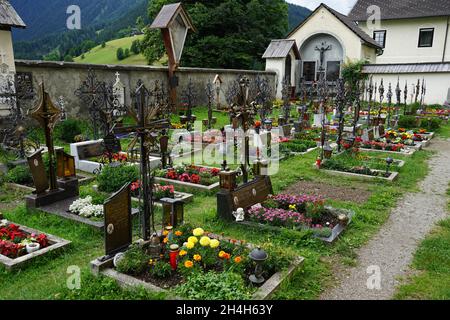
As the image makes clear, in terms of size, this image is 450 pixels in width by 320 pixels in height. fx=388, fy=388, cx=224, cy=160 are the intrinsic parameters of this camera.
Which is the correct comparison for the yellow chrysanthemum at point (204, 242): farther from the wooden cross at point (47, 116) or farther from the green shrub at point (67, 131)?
the green shrub at point (67, 131)

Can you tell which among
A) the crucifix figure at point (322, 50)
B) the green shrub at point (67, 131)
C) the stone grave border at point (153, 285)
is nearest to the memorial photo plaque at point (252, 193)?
the stone grave border at point (153, 285)

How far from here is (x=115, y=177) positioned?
8.85 m

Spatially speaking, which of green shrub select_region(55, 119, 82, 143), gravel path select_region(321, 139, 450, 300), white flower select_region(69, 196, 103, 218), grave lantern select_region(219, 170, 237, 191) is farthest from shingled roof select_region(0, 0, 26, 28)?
gravel path select_region(321, 139, 450, 300)

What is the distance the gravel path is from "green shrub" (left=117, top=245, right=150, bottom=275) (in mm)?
2425

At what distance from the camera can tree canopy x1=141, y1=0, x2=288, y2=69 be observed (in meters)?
34.6

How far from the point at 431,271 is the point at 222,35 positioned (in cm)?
3405

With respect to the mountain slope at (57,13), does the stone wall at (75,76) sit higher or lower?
lower

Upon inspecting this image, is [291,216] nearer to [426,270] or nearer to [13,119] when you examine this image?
[426,270]

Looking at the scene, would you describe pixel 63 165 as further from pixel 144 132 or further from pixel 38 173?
pixel 144 132

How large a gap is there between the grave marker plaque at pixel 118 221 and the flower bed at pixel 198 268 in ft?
0.73

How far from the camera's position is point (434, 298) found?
4949 millimetres

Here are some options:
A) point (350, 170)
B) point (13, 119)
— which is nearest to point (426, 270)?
point (350, 170)

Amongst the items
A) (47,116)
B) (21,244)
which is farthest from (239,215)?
(47,116)

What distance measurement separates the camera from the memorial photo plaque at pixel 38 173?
309 inches
